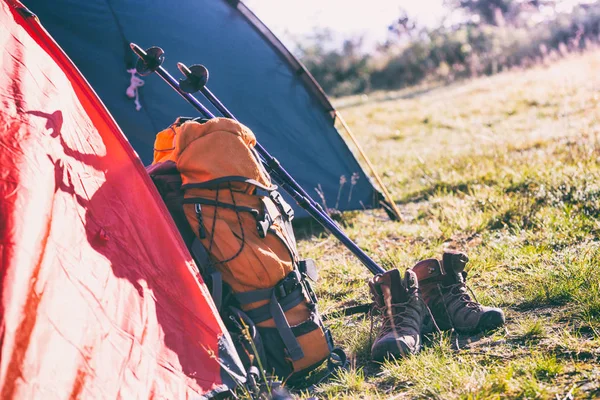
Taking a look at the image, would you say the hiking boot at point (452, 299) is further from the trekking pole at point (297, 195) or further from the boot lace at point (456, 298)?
the trekking pole at point (297, 195)

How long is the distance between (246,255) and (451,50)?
53.3 ft

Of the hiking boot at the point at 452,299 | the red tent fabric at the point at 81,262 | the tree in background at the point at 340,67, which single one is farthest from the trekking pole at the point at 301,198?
the tree in background at the point at 340,67

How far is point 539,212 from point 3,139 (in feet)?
10.5

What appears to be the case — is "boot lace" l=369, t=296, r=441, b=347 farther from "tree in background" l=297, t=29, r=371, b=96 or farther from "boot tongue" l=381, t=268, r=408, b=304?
"tree in background" l=297, t=29, r=371, b=96

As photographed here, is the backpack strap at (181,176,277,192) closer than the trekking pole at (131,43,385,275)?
Yes

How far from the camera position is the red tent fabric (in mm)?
1920

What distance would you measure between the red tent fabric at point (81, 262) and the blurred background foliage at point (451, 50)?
12882 mm

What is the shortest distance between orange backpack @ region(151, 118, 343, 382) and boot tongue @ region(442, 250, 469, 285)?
68 cm

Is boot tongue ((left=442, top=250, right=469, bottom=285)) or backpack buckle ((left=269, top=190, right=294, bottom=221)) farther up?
backpack buckle ((left=269, top=190, right=294, bottom=221))

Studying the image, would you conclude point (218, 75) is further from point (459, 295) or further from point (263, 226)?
point (459, 295)

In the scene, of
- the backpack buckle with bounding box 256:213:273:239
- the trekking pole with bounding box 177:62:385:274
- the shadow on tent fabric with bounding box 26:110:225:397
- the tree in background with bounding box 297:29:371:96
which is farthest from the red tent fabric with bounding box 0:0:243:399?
the tree in background with bounding box 297:29:371:96

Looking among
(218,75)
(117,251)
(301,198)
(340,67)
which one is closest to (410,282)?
(301,198)

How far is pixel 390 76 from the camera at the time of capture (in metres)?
18.4

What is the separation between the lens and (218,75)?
14.8 ft
